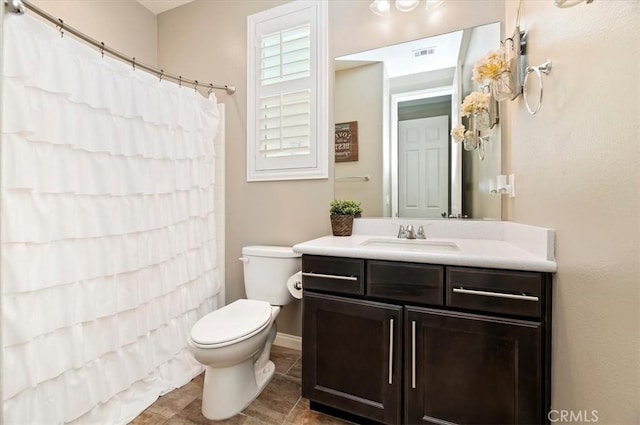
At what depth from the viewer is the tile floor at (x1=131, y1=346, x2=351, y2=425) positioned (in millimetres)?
1399

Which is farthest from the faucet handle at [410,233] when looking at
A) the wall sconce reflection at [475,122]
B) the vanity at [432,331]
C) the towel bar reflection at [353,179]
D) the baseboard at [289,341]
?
the baseboard at [289,341]

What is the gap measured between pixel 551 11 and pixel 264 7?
6.19 ft

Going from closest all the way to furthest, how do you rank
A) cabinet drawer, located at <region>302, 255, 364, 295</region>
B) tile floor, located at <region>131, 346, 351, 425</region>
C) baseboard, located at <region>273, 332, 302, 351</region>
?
cabinet drawer, located at <region>302, 255, 364, 295</region> < tile floor, located at <region>131, 346, 351, 425</region> < baseboard, located at <region>273, 332, 302, 351</region>

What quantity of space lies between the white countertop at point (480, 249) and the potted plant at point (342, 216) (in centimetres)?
6

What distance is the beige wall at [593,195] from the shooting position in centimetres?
64

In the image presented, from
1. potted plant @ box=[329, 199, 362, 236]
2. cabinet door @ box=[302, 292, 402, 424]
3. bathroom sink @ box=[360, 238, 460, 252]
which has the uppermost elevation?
potted plant @ box=[329, 199, 362, 236]

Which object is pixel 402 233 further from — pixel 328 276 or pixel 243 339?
pixel 243 339

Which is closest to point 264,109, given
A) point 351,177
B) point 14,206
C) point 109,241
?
point 351,177

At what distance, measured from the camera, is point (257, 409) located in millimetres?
1485

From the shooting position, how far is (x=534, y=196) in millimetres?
1180

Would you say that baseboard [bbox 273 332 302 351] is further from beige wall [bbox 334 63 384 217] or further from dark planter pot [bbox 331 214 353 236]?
beige wall [bbox 334 63 384 217]

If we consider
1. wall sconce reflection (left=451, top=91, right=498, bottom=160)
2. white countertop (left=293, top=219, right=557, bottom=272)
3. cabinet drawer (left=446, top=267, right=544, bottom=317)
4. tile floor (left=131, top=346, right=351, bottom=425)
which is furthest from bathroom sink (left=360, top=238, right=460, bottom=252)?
tile floor (left=131, top=346, right=351, bottom=425)

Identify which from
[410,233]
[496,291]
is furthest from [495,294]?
[410,233]

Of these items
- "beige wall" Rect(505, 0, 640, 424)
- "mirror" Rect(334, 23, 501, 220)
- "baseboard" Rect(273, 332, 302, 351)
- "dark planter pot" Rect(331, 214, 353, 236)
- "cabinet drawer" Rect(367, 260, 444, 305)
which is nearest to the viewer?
"beige wall" Rect(505, 0, 640, 424)
